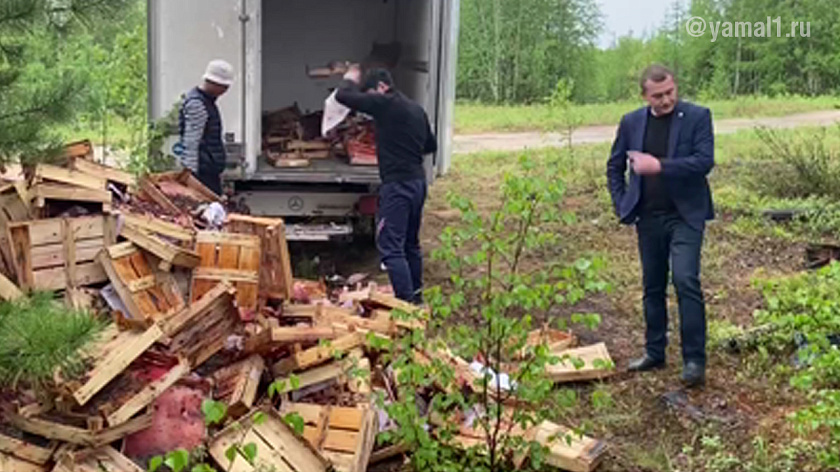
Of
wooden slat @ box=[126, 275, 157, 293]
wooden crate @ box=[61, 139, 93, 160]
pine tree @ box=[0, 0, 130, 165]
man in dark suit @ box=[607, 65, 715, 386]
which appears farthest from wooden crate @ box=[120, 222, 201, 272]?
man in dark suit @ box=[607, 65, 715, 386]

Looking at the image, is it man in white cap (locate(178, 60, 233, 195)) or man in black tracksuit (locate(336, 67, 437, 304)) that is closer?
man in black tracksuit (locate(336, 67, 437, 304))

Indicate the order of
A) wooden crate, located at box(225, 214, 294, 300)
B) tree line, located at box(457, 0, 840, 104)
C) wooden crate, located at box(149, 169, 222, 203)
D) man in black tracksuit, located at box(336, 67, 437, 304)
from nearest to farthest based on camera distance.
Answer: wooden crate, located at box(225, 214, 294, 300)
wooden crate, located at box(149, 169, 222, 203)
man in black tracksuit, located at box(336, 67, 437, 304)
tree line, located at box(457, 0, 840, 104)

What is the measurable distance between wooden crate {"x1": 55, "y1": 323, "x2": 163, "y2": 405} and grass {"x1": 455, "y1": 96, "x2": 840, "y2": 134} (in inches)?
625

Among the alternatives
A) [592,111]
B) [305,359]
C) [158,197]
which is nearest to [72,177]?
[158,197]

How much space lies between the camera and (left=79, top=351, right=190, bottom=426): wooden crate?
182 inches

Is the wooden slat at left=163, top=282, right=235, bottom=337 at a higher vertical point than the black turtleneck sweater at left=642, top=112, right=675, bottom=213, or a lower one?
lower

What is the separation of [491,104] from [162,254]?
20969 millimetres

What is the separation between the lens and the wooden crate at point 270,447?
4562 millimetres

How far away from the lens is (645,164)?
5688mm

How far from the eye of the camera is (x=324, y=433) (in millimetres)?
4938

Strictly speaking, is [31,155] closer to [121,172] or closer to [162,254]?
[162,254]

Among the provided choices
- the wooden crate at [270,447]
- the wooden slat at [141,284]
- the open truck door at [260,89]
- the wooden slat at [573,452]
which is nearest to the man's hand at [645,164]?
the wooden slat at [573,452]

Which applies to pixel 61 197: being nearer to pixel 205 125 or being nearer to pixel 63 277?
pixel 63 277

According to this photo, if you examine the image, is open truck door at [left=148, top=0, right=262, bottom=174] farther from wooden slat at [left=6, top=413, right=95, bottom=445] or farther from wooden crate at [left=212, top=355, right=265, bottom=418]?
wooden slat at [left=6, top=413, right=95, bottom=445]
